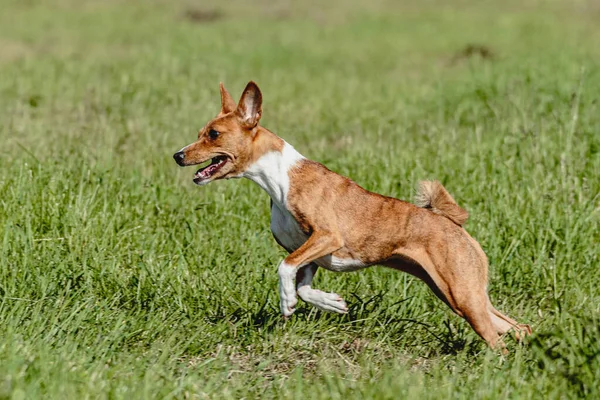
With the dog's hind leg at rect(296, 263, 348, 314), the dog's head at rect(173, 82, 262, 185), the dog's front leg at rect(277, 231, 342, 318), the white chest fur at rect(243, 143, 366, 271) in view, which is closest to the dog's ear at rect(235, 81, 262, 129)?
the dog's head at rect(173, 82, 262, 185)

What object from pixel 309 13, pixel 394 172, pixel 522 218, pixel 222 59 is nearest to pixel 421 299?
pixel 522 218

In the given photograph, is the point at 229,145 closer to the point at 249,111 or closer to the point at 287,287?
the point at 249,111

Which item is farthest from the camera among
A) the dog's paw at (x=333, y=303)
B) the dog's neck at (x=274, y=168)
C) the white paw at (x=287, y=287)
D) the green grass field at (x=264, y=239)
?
the dog's neck at (x=274, y=168)

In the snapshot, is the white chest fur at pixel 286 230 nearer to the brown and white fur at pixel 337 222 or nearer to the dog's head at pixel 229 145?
the brown and white fur at pixel 337 222

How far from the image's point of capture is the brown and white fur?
5.62m

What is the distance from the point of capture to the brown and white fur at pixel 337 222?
18.4 feet

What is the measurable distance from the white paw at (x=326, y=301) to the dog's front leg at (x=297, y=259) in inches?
5.6

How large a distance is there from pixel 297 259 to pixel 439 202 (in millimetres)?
1052

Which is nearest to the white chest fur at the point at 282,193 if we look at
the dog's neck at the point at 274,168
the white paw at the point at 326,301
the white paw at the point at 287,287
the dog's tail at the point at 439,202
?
the dog's neck at the point at 274,168

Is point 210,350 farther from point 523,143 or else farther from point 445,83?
point 445,83

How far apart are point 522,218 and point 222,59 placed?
Result: 9535 millimetres

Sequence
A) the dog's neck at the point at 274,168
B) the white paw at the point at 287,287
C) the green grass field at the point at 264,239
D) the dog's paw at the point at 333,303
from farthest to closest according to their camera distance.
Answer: the dog's neck at the point at 274,168, the dog's paw at the point at 333,303, the white paw at the point at 287,287, the green grass field at the point at 264,239

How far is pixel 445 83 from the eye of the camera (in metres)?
13.6

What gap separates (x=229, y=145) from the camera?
5.81m
